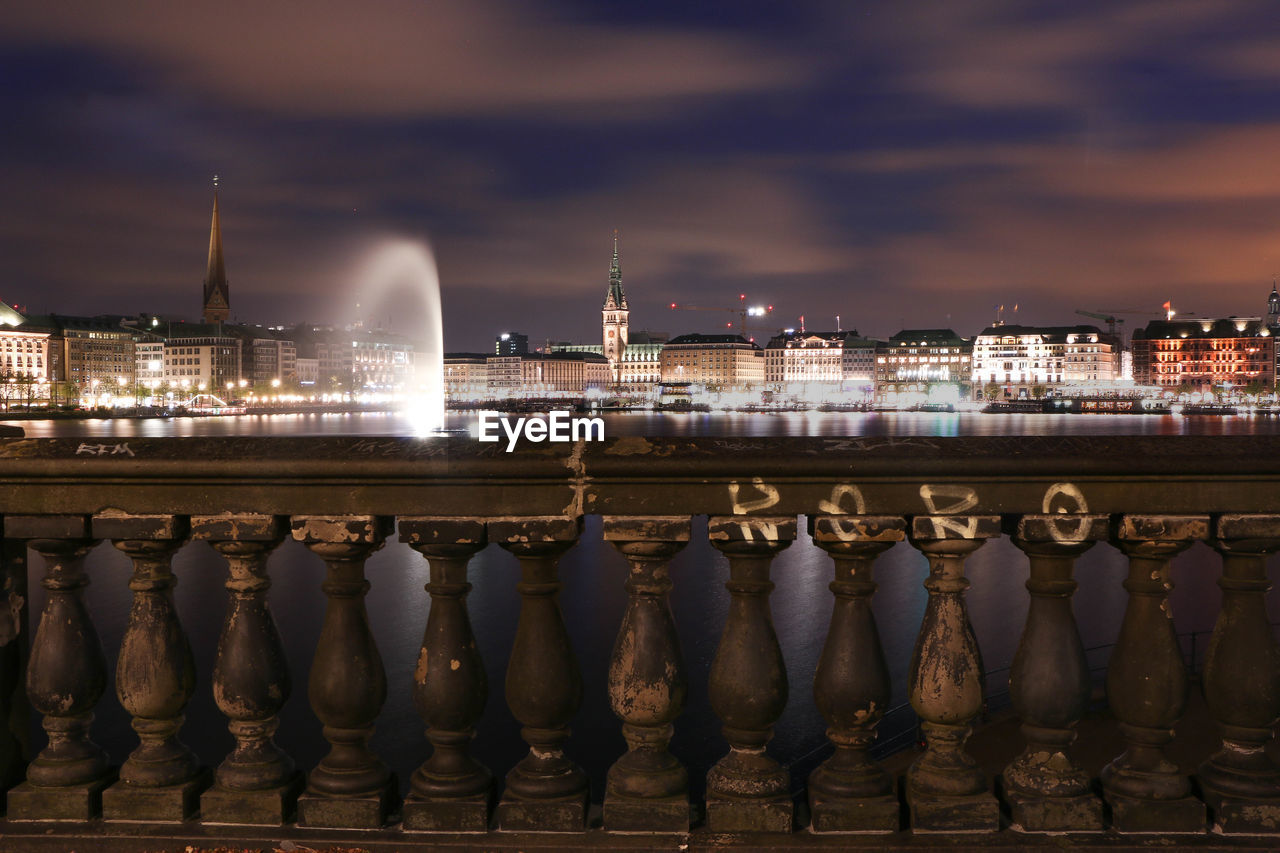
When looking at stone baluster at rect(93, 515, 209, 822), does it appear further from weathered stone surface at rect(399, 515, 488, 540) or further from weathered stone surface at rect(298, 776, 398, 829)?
weathered stone surface at rect(399, 515, 488, 540)

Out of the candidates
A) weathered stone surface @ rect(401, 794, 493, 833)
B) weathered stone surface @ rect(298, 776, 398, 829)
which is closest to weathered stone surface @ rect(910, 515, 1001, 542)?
weathered stone surface @ rect(401, 794, 493, 833)

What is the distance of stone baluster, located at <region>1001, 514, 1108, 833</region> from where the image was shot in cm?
282

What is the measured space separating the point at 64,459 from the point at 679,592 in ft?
90.7

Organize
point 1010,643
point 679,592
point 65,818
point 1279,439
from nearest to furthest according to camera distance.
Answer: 1. point 1279,439
2. point 65,818
3. point 1010,643
4. point 679,592

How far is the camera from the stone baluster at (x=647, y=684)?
2.80 m

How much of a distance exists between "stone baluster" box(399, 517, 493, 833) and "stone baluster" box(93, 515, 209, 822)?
698mm

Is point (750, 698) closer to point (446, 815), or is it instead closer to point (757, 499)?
point (757, 499)

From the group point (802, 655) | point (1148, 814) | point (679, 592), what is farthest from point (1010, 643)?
point (1148, 814)

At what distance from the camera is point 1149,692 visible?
285 centimetres

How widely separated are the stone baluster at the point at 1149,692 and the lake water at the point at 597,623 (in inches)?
289

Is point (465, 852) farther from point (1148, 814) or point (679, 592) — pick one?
point (679, 592)

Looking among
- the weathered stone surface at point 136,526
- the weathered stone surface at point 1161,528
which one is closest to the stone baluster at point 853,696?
the weathered stone surface at point 1161,528

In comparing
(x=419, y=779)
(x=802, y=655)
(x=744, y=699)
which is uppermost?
(x=744, y=699)

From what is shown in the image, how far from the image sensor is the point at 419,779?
291 cm
